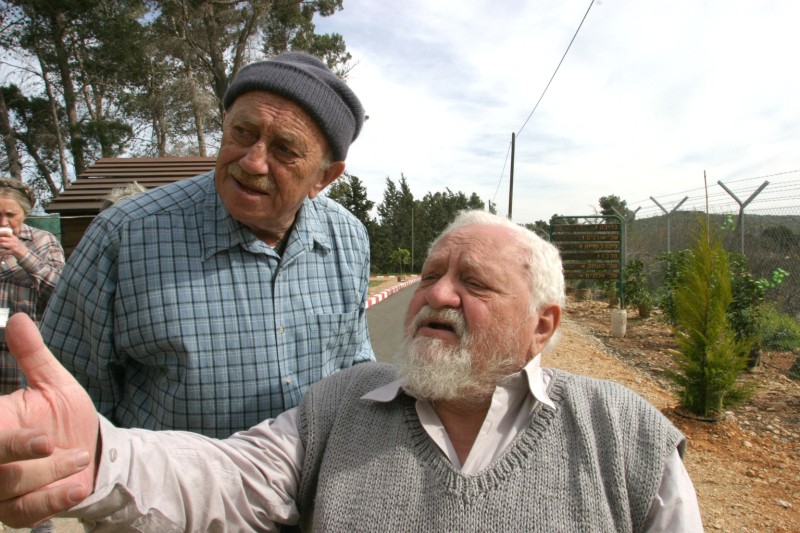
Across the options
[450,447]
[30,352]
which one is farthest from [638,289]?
[30,352]

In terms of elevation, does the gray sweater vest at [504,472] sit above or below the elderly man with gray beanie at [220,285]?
below

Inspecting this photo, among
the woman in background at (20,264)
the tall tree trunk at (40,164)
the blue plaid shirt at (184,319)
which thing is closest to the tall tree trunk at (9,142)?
the tall tree trunk at (40,164)

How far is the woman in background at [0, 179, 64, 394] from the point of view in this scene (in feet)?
9.87

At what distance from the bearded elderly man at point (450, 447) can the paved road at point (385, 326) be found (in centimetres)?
357

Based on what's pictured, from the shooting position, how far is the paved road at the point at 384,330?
328 centimetres

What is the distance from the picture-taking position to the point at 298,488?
1.70 metres

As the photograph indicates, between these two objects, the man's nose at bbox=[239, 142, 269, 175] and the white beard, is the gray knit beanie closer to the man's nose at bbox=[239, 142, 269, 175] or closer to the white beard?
the man's nose at bbox=[239, 142, 269, 175]

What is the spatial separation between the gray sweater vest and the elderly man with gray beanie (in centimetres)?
25

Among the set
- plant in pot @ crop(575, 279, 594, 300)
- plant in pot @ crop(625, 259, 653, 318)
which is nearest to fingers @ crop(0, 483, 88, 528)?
plant in pot @ crop(625, 259, 653, 318)

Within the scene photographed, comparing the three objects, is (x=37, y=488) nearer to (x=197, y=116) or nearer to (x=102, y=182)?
(x=102, y=182)

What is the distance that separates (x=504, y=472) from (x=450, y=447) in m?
0.19

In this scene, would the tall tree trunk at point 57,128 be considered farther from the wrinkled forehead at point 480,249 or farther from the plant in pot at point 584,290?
the wrinkled forehead at point 480,249

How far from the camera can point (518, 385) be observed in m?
1.77

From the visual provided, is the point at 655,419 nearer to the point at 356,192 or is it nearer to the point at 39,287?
the point at 39,287
